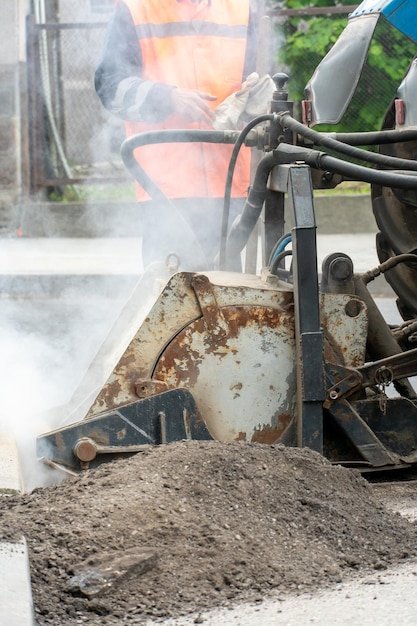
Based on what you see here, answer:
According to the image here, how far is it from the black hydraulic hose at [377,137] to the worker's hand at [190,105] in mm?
1694

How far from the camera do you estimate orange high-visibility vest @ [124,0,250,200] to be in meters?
5.61

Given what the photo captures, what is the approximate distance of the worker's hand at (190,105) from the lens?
5457 millimetres

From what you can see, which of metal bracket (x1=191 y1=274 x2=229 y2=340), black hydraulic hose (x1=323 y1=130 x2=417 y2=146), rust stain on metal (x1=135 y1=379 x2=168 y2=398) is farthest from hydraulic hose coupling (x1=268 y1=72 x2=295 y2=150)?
rust stain on metal (x1=135 y1=379 x2=168 y2=398)

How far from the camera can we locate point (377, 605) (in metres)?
2.71

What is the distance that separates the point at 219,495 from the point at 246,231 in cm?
148

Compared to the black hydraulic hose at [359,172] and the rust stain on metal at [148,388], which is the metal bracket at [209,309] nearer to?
the rust stain on metal at [148,388]

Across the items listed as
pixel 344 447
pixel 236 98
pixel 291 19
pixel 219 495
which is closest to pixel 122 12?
pixel 236 98

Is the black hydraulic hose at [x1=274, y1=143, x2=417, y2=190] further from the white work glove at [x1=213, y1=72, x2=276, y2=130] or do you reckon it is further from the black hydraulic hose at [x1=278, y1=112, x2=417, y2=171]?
the white work glove at [x1=213, y1=72, x2=276, y2=130]

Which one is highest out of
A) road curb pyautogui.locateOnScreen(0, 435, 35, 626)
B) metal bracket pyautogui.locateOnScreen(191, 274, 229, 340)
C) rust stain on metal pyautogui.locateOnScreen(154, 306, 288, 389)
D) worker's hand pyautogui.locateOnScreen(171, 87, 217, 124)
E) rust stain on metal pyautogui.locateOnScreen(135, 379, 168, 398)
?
worker's hand pyautogui.locateOnScreen(171, 87, 217, 124)

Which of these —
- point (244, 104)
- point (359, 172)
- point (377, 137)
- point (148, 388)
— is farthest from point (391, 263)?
point (244, 104)

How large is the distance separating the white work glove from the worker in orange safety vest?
0.07 meters

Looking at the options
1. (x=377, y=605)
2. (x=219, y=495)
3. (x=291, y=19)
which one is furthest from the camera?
(x=291, y=19)

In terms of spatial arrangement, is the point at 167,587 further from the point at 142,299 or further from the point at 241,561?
the point at 142,299

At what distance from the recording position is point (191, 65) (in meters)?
5.68
